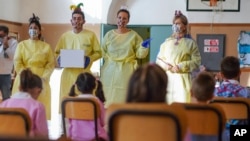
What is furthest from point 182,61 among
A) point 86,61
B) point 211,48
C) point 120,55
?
point 211,48

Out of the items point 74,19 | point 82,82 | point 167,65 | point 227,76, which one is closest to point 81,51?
point 74,19

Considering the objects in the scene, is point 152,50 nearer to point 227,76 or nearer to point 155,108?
point 227,76

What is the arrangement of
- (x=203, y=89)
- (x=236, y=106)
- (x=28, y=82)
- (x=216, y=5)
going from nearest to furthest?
(x=203, y=89)
(x=236, y=106)
(x=28, y=82)
(x=216, y=5)

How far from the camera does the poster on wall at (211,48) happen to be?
845cm

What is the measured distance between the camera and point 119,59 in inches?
177

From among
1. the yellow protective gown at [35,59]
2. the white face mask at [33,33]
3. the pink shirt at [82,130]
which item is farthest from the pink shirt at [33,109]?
the white face mask at [33,33]

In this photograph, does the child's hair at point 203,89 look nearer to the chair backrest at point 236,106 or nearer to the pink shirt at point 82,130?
the chair backrest at point 236,106

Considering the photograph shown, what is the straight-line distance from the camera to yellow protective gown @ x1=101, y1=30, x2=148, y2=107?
4.46 meters

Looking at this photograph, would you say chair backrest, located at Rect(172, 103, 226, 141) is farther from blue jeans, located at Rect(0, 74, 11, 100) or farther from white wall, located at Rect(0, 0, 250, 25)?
white wall, located at Rect(0, 0, 250, 25)

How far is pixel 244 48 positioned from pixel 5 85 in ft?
15.5

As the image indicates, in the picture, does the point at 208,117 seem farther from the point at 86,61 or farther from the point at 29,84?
the point at 86,61

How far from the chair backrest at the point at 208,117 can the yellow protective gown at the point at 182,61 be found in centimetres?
192

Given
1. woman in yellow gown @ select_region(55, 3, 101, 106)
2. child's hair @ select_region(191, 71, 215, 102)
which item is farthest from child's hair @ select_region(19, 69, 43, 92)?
woman in yellow gown @ select_region(55, 3, 101, 106)

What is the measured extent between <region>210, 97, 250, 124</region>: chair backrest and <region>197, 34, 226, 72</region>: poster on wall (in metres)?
5.80
